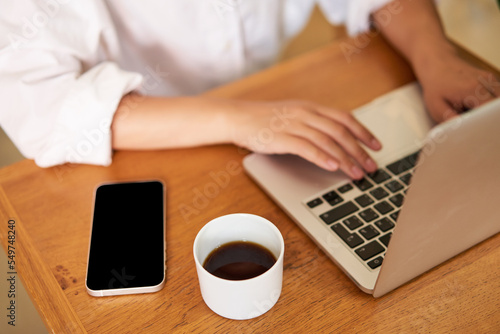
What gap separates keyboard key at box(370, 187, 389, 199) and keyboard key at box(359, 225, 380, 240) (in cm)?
6

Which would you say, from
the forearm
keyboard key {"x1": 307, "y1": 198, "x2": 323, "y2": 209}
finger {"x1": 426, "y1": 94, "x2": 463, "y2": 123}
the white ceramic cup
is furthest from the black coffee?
finger {"x1": 426, "y1": 94, "x2": 463, "y2": 123}

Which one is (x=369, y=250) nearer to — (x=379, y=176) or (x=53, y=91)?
(x=379, y=176)

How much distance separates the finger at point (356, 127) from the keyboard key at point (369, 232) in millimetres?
155

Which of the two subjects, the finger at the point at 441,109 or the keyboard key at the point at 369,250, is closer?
the keyboard key at the point at 369,250

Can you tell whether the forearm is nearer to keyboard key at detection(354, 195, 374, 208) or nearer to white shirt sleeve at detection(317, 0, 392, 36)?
keyboard key at detection(354, 195, 374, 208)

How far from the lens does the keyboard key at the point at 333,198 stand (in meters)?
0.63

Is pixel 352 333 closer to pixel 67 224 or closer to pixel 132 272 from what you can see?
pixel 132 272

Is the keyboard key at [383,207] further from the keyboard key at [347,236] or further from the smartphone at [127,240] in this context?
the smartphone at [127,240]

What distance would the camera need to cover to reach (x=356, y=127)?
0.70 m

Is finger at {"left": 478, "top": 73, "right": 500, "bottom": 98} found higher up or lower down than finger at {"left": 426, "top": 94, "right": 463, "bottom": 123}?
higher up

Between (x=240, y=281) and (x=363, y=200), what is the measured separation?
23cm

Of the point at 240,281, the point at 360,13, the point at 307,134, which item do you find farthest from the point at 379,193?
the point at 360,13

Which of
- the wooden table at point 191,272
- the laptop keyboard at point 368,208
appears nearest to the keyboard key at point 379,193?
the laptop keyboard at point 368,208

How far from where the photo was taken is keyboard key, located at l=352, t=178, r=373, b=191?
648mm
